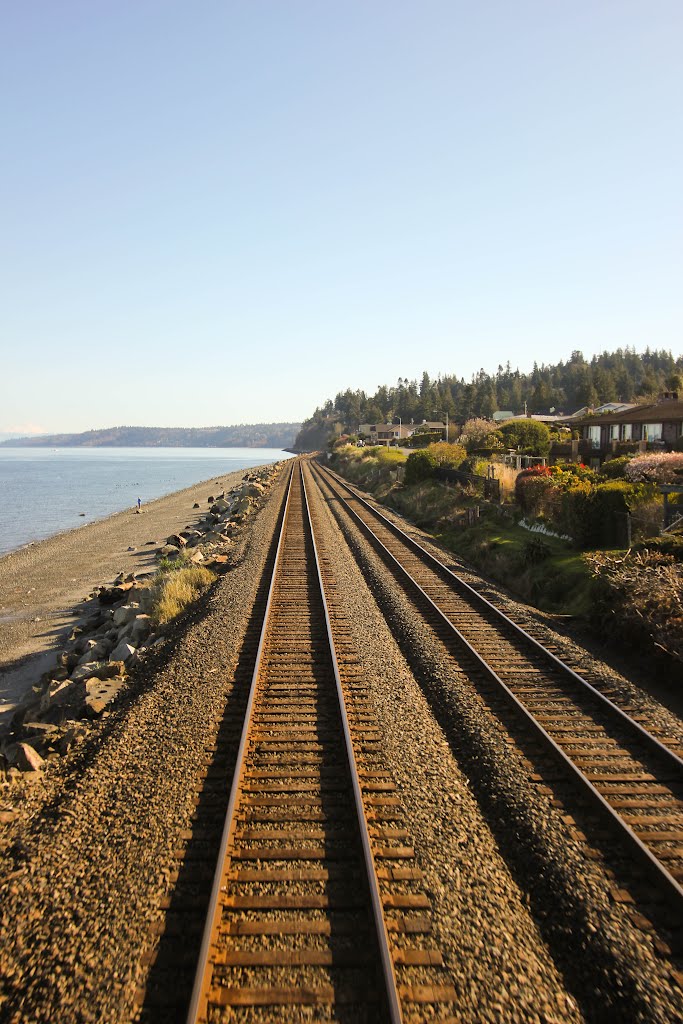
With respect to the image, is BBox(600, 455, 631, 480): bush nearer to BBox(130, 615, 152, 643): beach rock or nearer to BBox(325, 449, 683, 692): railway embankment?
BBox(325, 449, 683, 692): railway embankment

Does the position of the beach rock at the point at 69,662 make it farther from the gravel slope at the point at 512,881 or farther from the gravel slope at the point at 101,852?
the gravel slope at the point at 512,881

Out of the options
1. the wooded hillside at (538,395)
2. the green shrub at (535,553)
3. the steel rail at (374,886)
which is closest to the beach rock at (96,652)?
the steel rail at (374,886)

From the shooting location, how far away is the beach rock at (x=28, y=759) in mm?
8836

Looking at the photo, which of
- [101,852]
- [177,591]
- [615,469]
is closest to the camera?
[101,852]

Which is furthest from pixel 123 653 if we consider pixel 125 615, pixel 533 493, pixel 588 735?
pixel 533 493

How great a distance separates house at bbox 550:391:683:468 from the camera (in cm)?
3666

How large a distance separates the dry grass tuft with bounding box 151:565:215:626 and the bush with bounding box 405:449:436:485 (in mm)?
21428

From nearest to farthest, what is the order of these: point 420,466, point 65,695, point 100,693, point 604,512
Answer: point 100,693 < point 65,695 < point 604,512 < point 420,466

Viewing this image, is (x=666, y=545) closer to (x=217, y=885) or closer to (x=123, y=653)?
(x=123, y=653)

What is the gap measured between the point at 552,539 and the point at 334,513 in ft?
45.6

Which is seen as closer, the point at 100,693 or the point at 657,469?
the point at 100,693

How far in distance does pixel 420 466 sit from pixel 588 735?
102ft

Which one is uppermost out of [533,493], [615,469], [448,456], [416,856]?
[448,456]

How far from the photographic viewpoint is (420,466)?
39.5m
